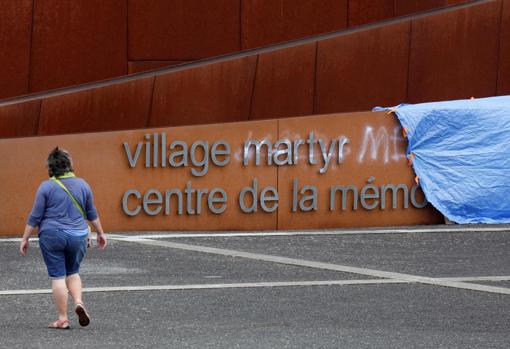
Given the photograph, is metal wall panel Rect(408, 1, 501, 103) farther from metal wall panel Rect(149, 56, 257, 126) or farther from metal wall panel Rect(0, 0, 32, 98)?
metal wall panel Rect(0, 0, 32, 98)

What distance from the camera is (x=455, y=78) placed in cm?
2236

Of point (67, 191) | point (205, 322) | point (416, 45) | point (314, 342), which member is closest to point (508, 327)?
point (314, 342)

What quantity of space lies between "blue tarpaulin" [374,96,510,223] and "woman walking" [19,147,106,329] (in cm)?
1057

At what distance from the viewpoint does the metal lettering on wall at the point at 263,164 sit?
1864 centimetres

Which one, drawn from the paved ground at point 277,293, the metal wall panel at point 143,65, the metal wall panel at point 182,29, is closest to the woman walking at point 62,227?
the paved ground at point 277,293

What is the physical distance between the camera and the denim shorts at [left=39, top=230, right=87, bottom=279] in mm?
9656

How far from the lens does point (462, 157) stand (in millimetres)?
19906

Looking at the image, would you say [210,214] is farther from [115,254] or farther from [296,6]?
[296,6]

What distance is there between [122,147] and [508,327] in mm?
9818

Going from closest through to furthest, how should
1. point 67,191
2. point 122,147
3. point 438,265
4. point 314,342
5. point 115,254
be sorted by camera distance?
point 314,342 → point 67,191 → point 438,265 → point 115,254 → point 122,147

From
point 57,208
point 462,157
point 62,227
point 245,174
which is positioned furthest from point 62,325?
point 462,157

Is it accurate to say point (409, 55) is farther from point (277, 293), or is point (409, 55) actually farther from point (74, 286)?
point (74, 286)

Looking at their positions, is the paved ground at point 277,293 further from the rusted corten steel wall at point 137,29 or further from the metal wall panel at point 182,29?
the metal wall panel at point 182,29

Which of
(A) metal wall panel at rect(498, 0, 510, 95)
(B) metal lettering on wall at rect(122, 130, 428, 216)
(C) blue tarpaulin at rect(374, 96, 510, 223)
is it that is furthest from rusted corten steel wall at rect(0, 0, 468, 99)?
(B) metal lettering on wall at rect(122, 130, 428, 216)
